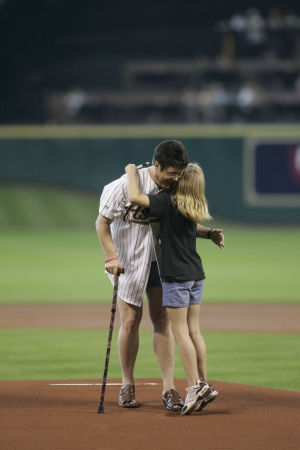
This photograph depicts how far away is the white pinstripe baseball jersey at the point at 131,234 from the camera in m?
5.31

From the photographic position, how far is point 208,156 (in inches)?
836

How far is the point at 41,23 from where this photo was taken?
25.5 m

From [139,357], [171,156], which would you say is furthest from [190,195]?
[139,357]

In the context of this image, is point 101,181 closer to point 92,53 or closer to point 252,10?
point 92,53

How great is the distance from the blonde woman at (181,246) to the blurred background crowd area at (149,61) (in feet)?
56.4

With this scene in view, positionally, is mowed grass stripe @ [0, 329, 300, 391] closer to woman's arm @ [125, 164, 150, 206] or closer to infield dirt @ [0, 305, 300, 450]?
infield dirt @ [0, 305, 300, 450]

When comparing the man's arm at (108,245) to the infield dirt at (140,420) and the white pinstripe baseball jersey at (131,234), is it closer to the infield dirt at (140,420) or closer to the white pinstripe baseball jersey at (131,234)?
the white pinstripe baseball jersey at (131,234)

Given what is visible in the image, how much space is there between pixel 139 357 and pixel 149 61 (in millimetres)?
17458

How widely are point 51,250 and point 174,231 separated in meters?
12.7

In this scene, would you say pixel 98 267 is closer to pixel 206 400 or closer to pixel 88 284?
pixel 88 284

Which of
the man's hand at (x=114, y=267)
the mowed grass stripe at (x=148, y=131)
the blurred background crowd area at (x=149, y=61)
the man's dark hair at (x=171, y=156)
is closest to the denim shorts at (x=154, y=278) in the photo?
the man's hand at (x=114, y=267)

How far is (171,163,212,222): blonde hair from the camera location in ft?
16.7

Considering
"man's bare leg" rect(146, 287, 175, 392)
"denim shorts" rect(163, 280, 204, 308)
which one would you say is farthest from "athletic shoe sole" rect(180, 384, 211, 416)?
"denim shorts" rect(163, 280, 204, 308)

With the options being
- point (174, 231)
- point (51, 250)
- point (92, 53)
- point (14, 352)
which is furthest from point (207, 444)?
point (92, 53)
